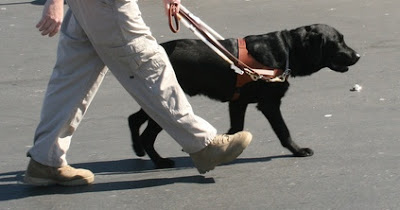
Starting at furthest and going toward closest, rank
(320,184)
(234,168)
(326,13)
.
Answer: (326,13)
(234,168)
(320,184)

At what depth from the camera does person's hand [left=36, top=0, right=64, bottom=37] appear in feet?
15.3

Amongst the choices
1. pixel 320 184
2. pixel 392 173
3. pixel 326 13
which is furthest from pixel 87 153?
pixel 326 13

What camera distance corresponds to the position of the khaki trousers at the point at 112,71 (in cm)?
464

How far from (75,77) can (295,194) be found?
1410 mm

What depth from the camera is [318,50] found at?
18.5 ft

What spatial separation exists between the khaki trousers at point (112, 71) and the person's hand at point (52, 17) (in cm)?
7

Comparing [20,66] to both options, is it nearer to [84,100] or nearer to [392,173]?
[84,100]

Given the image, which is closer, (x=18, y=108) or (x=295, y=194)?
(x=295, y=194)

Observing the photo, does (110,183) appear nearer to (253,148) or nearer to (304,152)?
(253,148)

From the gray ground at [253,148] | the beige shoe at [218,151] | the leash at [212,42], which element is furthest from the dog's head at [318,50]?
the beige shoe at [218,151]

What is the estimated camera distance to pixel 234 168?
539 cm

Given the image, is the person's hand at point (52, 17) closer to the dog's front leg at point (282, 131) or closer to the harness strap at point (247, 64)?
the harness strap at point (247, 64)

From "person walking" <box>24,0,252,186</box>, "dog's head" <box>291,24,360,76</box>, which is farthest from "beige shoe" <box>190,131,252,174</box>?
"dog's head" <box>291,24,360,76</box>

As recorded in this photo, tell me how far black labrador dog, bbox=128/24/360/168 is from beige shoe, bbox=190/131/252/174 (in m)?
0.58
